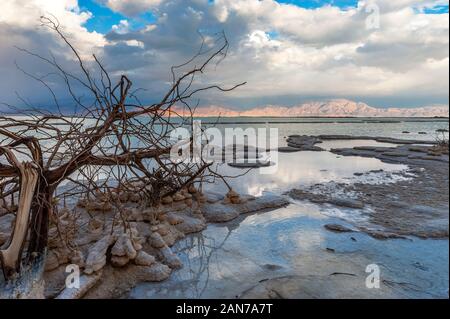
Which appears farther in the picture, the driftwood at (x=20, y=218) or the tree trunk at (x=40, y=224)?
the tree trunk at (x=40, y=224)

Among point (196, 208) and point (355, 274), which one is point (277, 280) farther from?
point (196, 208)

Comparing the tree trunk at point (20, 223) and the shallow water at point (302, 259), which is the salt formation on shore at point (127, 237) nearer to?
the shallow water at point (302, 259)

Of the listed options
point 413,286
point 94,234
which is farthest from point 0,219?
point 413,286

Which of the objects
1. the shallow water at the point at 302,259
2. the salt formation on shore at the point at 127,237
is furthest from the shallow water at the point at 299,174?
the shallow water at the point at 302,259

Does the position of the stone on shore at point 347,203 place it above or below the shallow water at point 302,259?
above

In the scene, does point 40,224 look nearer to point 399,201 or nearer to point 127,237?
point 127,237

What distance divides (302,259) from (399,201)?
4.20 metres

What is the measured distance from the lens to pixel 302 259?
4.37 m

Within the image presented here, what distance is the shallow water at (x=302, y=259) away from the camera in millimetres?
3527

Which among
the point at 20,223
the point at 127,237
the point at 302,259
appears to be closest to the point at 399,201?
the point at 302,259

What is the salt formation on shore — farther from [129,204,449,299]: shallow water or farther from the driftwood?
the driftwood

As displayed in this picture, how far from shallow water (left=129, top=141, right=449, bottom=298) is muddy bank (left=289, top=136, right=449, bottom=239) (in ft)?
1.08

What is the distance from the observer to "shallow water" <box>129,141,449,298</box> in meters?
3.53

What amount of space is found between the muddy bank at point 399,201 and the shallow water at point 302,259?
0.33 metres
